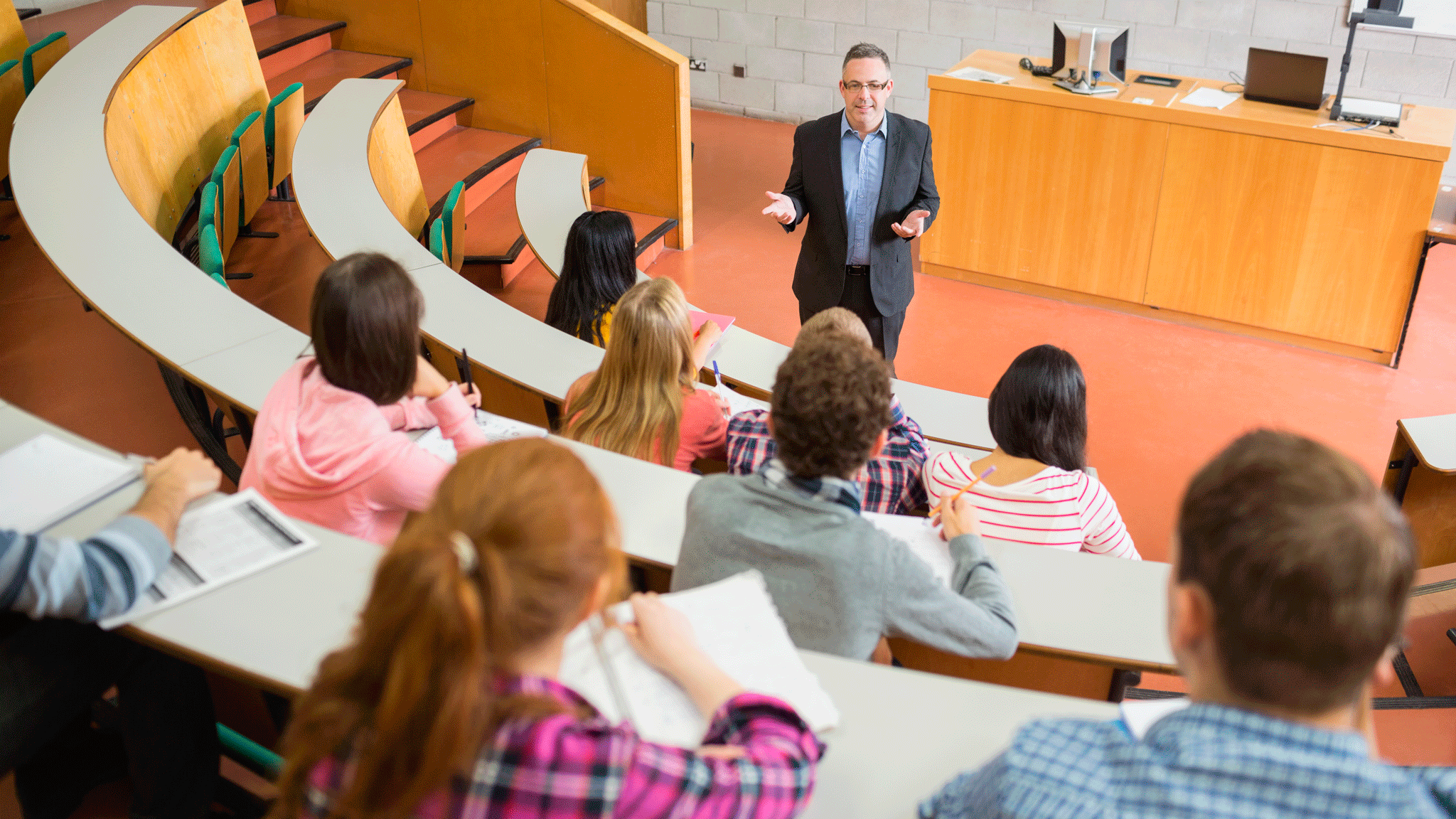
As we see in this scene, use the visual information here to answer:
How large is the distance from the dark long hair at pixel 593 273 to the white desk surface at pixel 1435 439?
222cm

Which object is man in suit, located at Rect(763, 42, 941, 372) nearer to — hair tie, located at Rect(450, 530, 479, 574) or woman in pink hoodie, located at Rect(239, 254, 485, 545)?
woman in pink hoodie, located at Rect(239, 254, 485, 545)

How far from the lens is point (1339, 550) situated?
772 mm

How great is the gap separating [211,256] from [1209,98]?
4.31 m

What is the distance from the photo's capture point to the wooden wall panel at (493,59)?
222 inches

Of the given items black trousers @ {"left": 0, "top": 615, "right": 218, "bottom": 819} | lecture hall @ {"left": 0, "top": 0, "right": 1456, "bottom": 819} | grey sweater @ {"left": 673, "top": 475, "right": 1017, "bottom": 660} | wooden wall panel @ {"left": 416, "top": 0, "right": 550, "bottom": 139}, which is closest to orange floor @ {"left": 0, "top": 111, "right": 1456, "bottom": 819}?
lecture hall @ {"left": 0, "top": 0, "right": 1456, "bottom": 819}

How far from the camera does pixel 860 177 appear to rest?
3.62 metres

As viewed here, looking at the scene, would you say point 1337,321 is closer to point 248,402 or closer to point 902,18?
point 902,18

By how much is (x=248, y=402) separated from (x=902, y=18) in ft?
18.7

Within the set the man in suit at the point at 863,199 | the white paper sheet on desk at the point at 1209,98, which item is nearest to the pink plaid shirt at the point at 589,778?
the man in suit at the point at 863,199

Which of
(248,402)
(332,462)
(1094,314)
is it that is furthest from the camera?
(1094,314)

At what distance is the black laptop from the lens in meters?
4.52

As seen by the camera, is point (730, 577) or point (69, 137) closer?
point (730, 577)

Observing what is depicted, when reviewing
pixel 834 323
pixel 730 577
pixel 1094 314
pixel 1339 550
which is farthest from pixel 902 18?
pixel 1339 550

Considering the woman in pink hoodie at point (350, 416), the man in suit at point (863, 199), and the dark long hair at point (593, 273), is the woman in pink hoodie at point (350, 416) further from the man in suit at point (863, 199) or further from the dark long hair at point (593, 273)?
the man in suit at point (863, 199)
